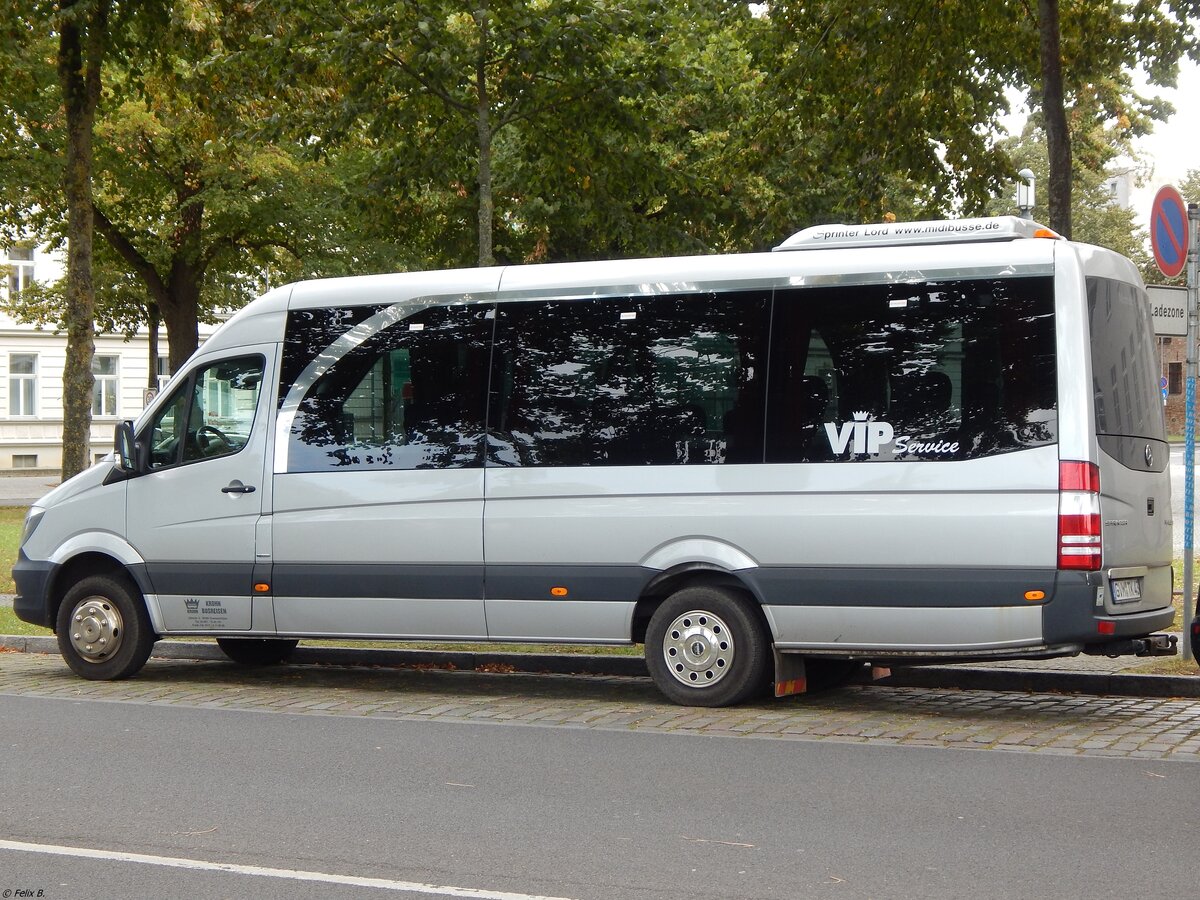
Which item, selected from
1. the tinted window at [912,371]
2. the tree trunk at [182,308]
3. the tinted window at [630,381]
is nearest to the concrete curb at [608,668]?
the tinted window at [630,381]

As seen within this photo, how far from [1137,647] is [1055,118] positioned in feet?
21.0

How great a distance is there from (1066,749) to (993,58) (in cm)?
1091

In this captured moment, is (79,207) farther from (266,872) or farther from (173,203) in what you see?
(173,203)

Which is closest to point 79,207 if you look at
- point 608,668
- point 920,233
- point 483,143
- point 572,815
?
point 483,143

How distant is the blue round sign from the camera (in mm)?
10672

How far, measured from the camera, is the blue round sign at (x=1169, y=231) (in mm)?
10672

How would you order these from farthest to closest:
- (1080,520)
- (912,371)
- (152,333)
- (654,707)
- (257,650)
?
(152,333) < (257,650) < (654,707) < (912,371) < (1080,520)

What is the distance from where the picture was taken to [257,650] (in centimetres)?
1223

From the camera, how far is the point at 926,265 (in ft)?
30.2

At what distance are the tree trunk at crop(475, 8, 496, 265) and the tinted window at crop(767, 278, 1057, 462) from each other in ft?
20.6

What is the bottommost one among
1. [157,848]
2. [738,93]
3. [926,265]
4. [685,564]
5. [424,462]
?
[157,848]

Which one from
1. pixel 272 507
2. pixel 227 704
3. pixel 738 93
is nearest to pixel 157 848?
pixel 227 704

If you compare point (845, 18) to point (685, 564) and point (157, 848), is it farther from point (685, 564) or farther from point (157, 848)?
point (157, 848)

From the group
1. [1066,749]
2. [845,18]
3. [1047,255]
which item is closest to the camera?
[1066,749]
